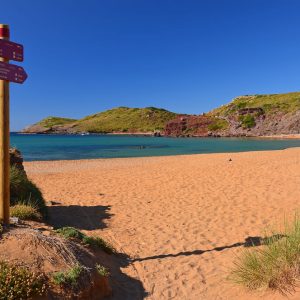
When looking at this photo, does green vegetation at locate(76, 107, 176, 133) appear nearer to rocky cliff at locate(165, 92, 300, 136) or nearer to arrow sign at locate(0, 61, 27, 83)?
rocky cliff at locate(165, 92, 300, 136)

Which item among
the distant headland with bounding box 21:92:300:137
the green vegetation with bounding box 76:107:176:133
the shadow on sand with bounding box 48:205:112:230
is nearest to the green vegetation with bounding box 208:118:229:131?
the distant headland with bounding box 21:92:300:137

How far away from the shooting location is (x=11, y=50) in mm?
5246

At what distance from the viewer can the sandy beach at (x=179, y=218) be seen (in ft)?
18.8

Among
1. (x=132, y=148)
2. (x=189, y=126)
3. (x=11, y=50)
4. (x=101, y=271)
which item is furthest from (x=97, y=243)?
(x=189, y=126)

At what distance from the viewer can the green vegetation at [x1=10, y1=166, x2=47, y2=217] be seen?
8711 mm

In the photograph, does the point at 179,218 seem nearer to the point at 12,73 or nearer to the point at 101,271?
the point at 101,271

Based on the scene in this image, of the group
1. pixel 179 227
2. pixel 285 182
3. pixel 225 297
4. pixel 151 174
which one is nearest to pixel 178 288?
pixel 225 297

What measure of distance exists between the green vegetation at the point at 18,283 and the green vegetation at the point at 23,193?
178 inches

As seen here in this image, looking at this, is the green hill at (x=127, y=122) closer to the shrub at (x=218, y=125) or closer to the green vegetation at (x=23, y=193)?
the shrub at (x=218, y=125)

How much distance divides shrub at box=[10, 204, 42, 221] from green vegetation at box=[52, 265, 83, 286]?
3.34 metres

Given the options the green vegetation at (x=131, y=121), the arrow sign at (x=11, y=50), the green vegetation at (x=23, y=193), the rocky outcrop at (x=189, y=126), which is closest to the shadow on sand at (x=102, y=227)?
the green vegetation at (x=23, y=193)

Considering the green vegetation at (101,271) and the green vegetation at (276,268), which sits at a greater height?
the green vegetation at (276,268)

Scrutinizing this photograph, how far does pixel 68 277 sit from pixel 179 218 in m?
5.52

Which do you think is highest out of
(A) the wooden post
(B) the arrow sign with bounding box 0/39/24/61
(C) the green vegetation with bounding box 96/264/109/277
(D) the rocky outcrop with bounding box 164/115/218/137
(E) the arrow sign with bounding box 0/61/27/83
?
(D) the rocky outcrop with bounding box 164/115/218/137
